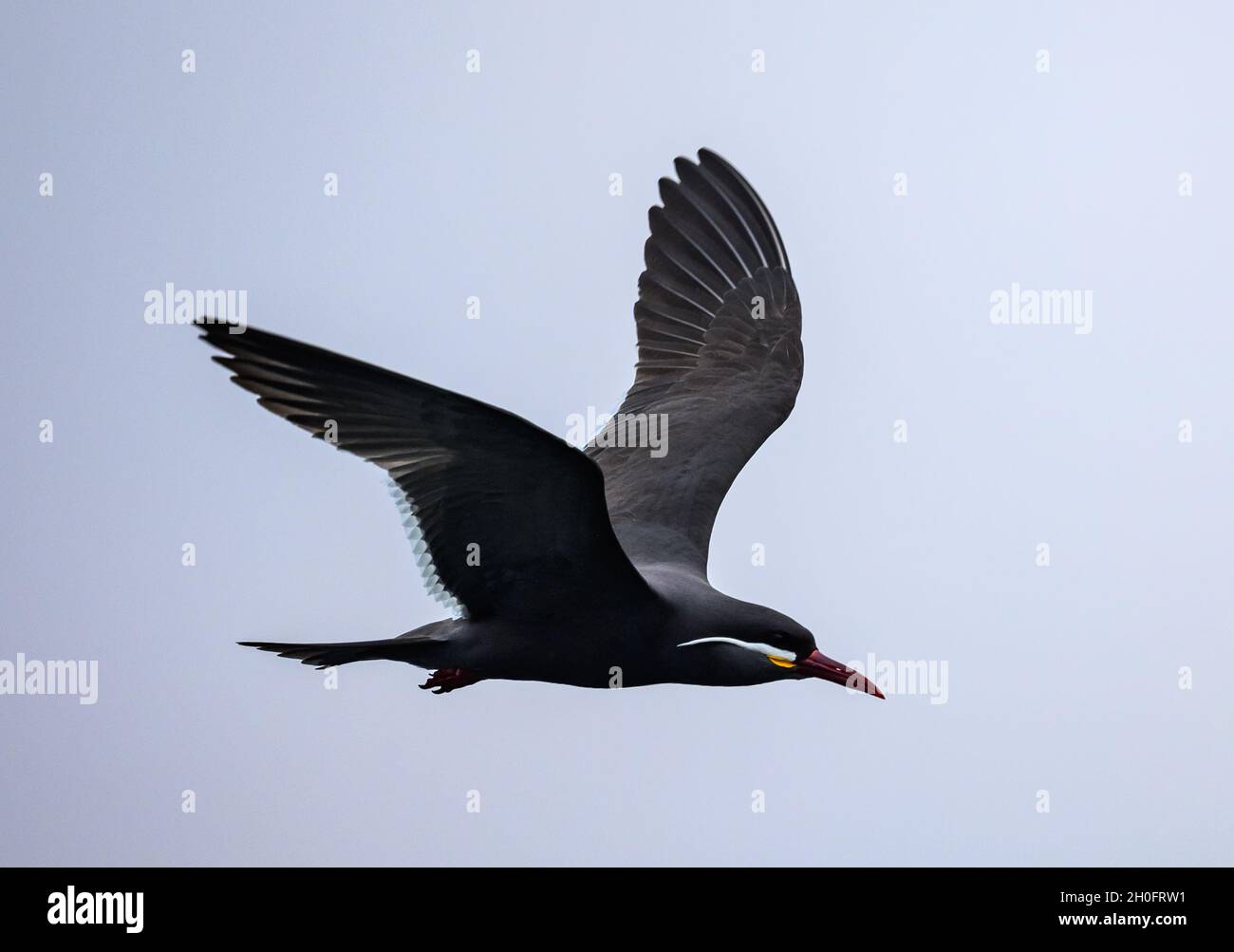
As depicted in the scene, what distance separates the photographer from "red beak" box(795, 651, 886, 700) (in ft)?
29.3

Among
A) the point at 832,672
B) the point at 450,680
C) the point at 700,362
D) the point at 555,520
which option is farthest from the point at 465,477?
the point at 700,362

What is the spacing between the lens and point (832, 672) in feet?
29.3

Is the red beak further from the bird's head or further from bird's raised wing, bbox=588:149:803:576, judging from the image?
bird's raised wing, bbox=588:149:803:576

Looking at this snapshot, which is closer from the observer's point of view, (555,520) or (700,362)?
(555,520)

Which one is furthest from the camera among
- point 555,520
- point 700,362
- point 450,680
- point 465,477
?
point 700,362

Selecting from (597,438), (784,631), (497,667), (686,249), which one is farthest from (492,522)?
(686,249)

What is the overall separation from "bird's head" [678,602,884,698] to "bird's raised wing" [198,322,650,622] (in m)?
0.62

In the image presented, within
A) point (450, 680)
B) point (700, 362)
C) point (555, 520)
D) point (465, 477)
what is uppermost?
point (700, 362)

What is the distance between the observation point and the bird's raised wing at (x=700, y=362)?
10.4m

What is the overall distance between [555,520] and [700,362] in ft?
14.2

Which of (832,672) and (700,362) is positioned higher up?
(700,362)

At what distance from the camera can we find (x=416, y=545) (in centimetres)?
819

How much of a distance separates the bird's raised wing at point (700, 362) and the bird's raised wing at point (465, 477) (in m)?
1.60

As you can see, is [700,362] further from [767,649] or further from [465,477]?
[465,477]
